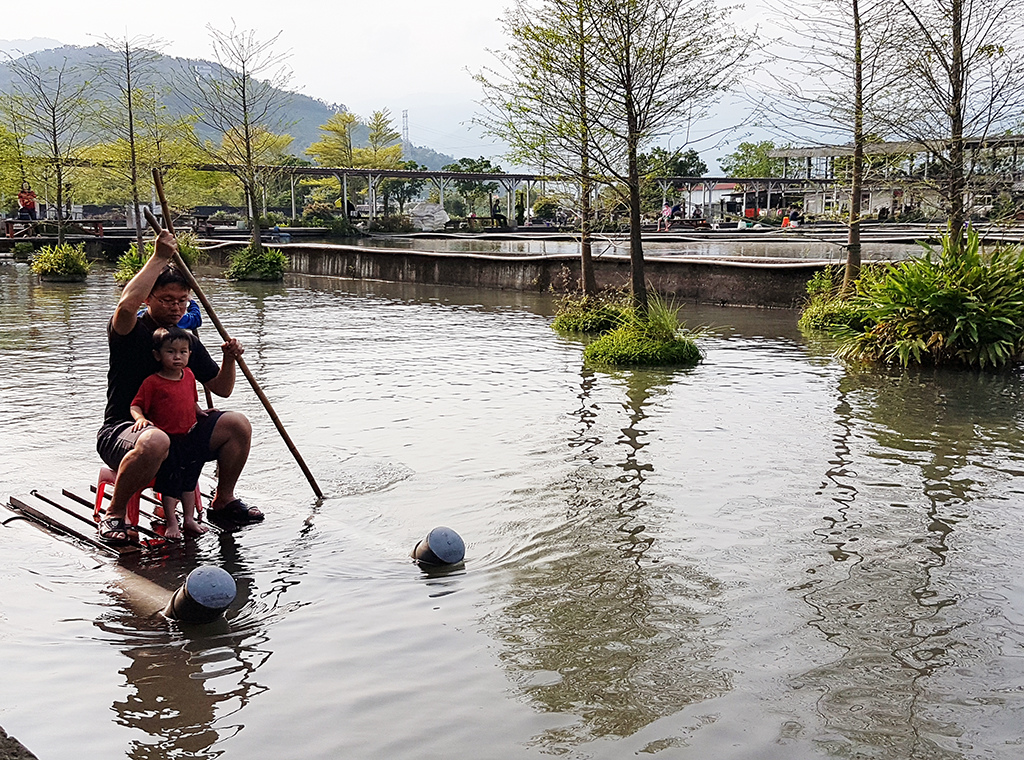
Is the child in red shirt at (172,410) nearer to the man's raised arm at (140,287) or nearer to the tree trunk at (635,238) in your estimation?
the man's raised arm at (140,287)

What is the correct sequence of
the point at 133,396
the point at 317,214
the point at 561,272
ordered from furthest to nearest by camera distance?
the point at 317,214, the point at 561,272, the point at 133,396

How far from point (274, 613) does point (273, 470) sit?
2.92 metres

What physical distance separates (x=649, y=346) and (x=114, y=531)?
27.8 feet

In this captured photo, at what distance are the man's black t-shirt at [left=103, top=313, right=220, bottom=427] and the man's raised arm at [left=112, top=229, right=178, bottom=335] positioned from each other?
10 centimetres

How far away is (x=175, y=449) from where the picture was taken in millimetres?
5918

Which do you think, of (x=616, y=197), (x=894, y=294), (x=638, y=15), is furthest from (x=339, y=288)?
(x=894, y=294)

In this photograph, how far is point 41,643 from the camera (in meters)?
4.71

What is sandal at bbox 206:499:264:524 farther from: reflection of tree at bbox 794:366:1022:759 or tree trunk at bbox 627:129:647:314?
tree trunk at bbox 627:129:647:314

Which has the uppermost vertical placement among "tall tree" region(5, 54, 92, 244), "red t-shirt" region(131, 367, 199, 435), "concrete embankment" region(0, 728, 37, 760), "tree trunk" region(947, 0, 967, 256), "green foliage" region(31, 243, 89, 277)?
"tall tree" region(5, 54, 92, 244)

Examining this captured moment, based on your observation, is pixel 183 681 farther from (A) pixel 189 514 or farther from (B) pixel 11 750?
(A) pixel 189 514

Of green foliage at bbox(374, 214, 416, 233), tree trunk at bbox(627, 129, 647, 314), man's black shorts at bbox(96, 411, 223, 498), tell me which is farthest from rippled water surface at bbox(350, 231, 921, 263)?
green foliage at bbox(374, 214, 416, 233)

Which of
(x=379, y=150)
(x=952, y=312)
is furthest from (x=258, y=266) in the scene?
(x=379, y=150)

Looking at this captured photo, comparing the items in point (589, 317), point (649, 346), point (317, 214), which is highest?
point (317, 214)

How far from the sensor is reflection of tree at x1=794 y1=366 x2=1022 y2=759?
4129 millimetres
